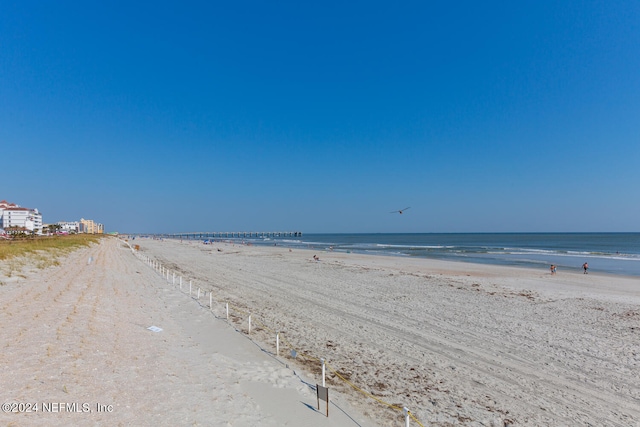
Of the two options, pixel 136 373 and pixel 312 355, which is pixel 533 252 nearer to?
pixel 312 355

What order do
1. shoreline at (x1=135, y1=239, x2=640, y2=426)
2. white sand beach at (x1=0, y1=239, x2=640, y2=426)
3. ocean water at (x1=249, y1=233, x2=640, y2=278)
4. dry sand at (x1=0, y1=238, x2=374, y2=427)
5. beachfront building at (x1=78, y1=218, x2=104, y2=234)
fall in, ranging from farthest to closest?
beachfront building at (x1=78, y1=218, x2=104, y2=234) < ocean water at (x1=249, y1=233, x2=640, y2=278) < shoreline at (x1=135, y1=239, x2=640, y2=426) < white sand beach at (x1=0, y1=239, x2=640, y2=426) < dry sand at (x1=0, y1=238, x2=374, y2=427)

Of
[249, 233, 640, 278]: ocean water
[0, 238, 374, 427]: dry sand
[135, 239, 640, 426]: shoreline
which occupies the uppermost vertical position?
[0, 238, 374, 427]: dry sand

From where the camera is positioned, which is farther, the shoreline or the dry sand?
the shoreline

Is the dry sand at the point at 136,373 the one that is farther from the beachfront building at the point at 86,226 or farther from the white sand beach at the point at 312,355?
the beachfront building at the point at 86,226

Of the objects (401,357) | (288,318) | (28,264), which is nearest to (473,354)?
(401,357)

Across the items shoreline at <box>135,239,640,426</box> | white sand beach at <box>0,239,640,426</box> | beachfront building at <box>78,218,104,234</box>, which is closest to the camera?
white sand beach at <box>0,239,640,426</box>

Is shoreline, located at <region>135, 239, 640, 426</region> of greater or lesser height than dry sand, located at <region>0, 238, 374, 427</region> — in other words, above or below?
below

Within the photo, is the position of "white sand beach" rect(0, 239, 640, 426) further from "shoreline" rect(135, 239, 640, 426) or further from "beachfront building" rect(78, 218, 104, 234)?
"beachfront building" rect(78, 218, 104, 234)

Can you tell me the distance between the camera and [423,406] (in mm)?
6484

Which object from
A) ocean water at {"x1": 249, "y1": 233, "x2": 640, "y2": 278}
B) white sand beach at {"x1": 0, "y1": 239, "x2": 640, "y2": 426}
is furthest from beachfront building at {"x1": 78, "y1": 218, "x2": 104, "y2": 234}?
white sand beach at {"x1": 0, "y1": 239, "x2": 640, "y2": 426}

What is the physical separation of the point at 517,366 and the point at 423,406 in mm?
3807

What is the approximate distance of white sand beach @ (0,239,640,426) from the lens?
19.0 ft

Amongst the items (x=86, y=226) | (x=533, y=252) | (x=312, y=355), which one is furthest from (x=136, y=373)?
(x=86, y=226)

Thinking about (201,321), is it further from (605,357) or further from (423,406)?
(605,357)
